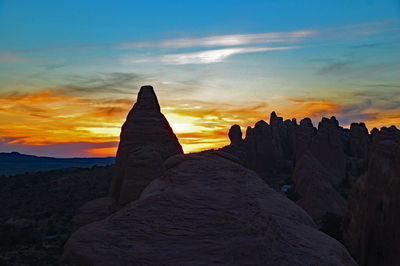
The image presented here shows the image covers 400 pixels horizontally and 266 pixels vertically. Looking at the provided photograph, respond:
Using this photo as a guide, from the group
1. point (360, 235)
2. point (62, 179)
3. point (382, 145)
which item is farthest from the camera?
point (62, 179)

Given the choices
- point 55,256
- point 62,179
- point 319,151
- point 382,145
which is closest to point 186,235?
point 382,145

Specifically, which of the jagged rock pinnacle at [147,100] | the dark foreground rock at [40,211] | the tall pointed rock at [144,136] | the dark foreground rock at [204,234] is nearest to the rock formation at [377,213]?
the dark foreground rock at [204,234]

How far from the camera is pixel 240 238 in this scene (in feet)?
23.2

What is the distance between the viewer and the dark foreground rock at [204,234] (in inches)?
263

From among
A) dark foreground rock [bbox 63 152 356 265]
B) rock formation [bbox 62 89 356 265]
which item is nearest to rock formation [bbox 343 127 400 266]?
rock formation [bbox 62 89 356 265]

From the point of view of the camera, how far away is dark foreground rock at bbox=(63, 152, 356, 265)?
6.69 meters

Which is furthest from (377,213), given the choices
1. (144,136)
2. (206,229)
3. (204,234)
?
(144,136)

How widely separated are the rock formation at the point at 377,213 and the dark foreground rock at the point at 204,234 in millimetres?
6891

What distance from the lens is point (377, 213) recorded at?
16.1 m

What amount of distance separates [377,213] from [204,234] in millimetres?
11785

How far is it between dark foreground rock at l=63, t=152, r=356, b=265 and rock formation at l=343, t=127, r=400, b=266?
6.89 meters

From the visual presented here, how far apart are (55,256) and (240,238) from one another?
84.0 ft

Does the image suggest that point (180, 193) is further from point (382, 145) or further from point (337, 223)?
point (337, 223)

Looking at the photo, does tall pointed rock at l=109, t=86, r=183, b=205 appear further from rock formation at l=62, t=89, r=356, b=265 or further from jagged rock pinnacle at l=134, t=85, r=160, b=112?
rock formation at l=62, t=89, r=356, b=265
